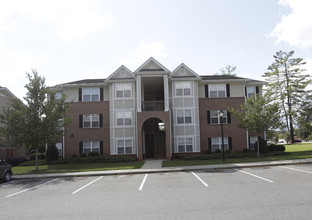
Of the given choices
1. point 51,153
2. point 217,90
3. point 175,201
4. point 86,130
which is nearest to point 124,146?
point 86,130

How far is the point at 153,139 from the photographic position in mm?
27359

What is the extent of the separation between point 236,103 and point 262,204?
2034cm

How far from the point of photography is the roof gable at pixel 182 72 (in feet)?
82.5

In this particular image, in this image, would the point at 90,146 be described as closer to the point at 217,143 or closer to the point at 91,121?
the point at 91,121

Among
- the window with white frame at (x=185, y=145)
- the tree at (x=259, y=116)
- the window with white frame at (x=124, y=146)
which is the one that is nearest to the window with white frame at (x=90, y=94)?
the window with white frame at (x=124, y=146)

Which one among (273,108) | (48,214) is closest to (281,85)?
(273,108)

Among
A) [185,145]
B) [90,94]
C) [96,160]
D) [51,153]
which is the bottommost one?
[96,160]

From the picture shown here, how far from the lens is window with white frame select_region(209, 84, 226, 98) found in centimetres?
2641

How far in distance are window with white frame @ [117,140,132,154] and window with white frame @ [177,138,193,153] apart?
5.10 metres

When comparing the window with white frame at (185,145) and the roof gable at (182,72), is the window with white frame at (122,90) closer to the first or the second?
the roof gable at (182,72)

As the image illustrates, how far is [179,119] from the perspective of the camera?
2525cm

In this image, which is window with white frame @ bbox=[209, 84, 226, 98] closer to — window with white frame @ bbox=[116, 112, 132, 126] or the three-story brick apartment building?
the three-story brick apartment building

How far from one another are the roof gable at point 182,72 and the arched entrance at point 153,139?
5.34 meters

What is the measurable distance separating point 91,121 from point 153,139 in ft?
23.4
